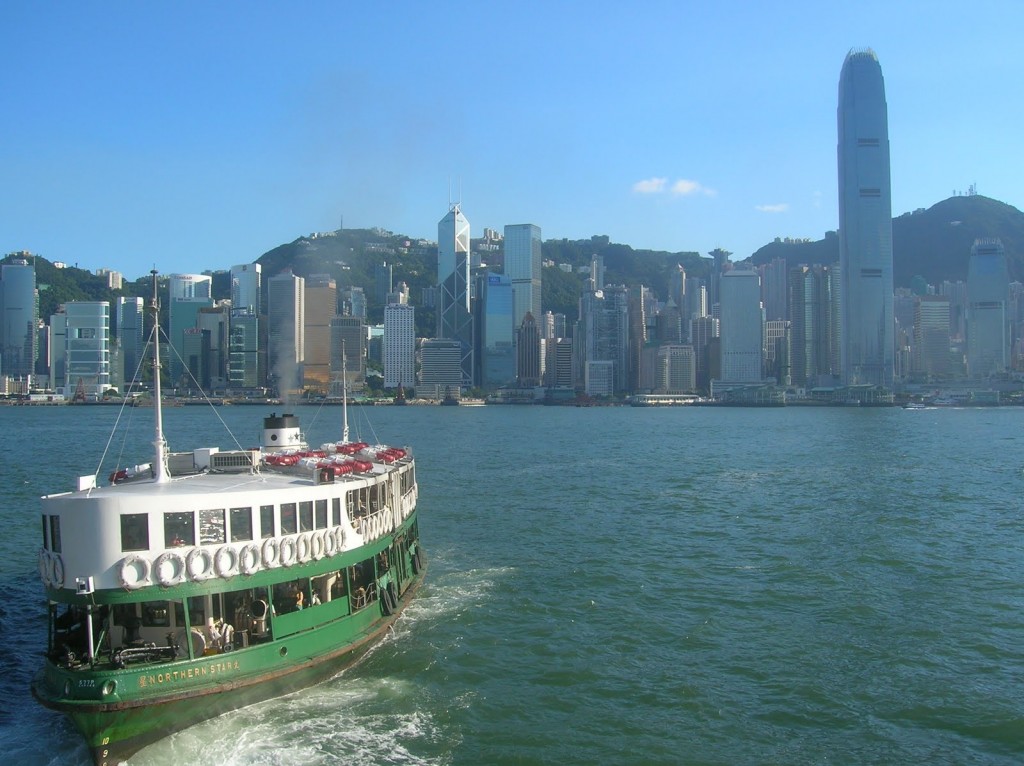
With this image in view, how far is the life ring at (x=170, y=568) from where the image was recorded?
13.1 m

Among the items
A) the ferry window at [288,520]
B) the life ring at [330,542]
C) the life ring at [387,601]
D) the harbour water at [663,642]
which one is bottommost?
the harbour water at [663,642]

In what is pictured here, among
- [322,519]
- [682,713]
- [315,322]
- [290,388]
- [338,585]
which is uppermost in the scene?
[315,322]

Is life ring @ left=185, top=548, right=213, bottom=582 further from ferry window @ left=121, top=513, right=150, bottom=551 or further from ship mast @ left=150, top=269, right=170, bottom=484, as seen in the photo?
ship mast @ left=150, top=269, right=170, bottom=484

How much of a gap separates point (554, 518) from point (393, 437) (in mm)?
48303

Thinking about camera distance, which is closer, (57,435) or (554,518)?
(554,518)

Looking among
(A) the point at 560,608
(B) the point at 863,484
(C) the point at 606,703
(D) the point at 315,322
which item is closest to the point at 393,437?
(D) the point at 315,322

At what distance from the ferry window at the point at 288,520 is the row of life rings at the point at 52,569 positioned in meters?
3.32

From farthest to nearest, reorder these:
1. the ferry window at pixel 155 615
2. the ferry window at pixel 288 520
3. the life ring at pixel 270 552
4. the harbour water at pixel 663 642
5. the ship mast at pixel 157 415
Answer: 1. the ship mast at pixel 157 415
2. the ferry window at pixel 288 520
3. the life ring at pixel 270 552
4. the harbour water at pixel 663 642
5. the ferry window at pixel 155 615

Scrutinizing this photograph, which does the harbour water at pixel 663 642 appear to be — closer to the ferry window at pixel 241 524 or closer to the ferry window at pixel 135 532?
the ferry window at pixel 241 524

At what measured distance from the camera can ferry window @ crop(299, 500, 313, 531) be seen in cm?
1514

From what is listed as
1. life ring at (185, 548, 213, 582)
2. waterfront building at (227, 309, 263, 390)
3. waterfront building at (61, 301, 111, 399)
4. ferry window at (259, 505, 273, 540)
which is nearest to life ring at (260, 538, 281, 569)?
ferry window at (259, 505, 273, 540)

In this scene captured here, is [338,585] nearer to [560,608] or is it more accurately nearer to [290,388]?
[560,608]

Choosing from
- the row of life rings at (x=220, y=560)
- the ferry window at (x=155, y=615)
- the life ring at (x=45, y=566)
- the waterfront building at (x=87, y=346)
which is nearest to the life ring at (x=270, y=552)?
the row of life rings at (x=220, y=560)

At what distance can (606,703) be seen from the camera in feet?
51.4
